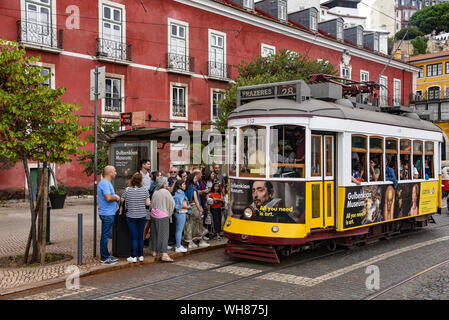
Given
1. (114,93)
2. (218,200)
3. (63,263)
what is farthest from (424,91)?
(63,263)

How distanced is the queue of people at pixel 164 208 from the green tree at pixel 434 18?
8014 cm

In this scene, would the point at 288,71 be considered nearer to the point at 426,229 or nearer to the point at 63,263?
the point at 426,229

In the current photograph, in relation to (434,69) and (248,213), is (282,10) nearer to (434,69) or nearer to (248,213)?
(248,213)

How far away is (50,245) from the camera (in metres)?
10.9

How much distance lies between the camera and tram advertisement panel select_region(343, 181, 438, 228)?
9.88m

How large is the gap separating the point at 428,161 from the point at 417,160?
85cm

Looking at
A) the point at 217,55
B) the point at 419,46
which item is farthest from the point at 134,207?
the point at 419,46

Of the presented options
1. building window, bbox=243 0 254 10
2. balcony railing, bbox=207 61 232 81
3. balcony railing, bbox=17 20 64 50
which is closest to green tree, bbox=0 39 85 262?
balcony railing, bbox=17 20 64 50

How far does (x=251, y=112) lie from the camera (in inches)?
366

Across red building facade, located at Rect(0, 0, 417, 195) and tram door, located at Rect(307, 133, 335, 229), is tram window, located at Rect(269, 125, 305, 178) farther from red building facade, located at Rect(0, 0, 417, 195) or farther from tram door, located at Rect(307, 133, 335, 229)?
red building facade, located at Rect(0, 0, 417, 195)

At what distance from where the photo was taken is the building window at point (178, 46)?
1043 inches

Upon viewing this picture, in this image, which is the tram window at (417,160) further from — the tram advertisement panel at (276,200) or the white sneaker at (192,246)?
→ the white sneaker at (192,246)

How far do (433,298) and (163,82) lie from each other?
21390 millimetres

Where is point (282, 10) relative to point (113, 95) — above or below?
above
